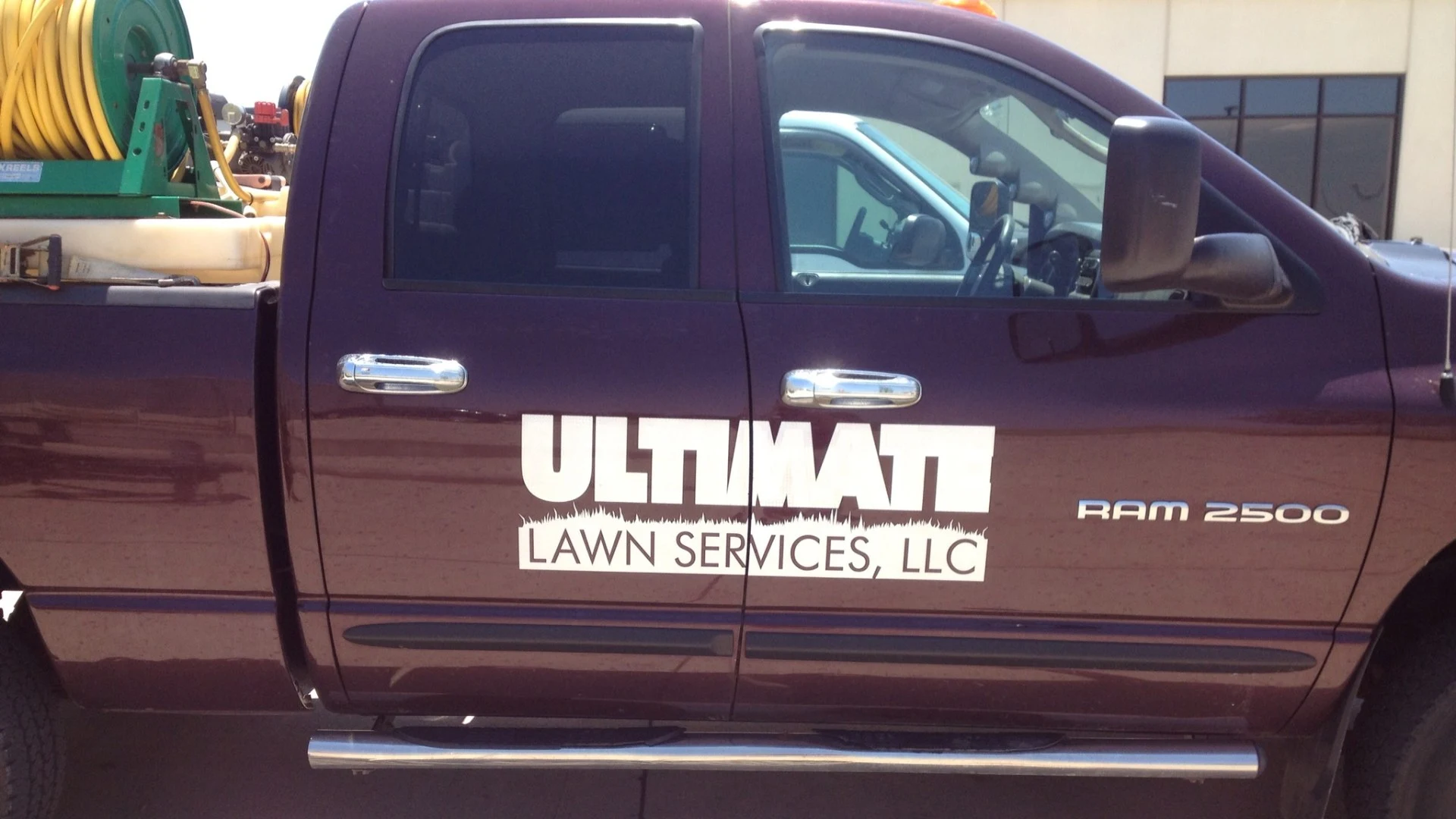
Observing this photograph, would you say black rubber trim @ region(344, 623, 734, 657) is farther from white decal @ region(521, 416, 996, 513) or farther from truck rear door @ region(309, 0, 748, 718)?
white decal @ region(521, 416, 996, 513)

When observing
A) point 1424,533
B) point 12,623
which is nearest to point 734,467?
point 1424,533

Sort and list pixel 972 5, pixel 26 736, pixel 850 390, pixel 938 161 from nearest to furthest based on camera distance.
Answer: pixel 850 390
pixel 26 736
pixel 938 161
pixel 972 5

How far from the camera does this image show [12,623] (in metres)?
2.45

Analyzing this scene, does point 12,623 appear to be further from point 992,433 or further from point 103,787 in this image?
point 992,433

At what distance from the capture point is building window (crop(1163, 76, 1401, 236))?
12078 mm

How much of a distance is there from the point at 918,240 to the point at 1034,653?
0.92 metres

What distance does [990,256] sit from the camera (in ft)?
7.78

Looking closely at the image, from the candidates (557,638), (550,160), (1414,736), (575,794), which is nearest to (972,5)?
(550,160)

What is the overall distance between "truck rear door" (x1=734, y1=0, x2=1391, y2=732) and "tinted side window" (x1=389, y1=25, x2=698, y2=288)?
156 mm

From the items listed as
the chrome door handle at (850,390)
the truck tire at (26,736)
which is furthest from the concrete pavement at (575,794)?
the chrome door handle at (850,390)

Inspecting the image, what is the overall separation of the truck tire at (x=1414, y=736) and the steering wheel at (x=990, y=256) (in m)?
1.19

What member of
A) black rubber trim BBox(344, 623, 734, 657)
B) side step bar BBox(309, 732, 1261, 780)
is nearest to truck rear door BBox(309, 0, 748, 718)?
black rubber trim BBox(344, 623, 734, 657)

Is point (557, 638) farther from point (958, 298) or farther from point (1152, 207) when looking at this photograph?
point (1152, 207)

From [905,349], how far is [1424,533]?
1.08 m
